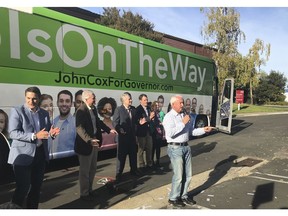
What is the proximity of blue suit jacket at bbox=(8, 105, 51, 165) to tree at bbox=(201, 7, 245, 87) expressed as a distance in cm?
3300

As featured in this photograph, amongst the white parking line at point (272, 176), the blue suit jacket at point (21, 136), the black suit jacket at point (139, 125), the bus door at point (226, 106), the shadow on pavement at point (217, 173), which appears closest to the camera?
the blue suit jacket at point (21, 136)

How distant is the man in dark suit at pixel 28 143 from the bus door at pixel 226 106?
10265 mm

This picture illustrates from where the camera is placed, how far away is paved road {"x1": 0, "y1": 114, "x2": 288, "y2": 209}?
530cm

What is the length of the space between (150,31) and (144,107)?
24.1 m

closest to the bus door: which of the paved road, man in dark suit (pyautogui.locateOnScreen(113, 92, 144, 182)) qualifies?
the paved road

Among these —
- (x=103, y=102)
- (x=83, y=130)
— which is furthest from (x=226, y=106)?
(x=83, y=130)

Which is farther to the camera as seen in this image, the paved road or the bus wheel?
the bus wheel

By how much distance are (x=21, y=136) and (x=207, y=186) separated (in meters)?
3.86

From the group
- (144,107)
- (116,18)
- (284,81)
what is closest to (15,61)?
(144,107)

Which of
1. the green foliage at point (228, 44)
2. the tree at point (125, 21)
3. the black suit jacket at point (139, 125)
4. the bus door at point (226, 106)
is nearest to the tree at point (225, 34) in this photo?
the green foliage at point (228, 44)

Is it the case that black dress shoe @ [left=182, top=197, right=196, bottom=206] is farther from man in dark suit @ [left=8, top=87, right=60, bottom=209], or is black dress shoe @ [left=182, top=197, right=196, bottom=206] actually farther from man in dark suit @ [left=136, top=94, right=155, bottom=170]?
man in dark suit @ [left=136, top=94, right=155, bottom=170]

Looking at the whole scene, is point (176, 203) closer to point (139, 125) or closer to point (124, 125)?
point (124, 125)

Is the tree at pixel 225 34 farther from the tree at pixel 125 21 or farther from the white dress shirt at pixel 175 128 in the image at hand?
the white dress shirt at pixel 175 128

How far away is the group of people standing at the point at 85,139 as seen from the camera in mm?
4031
